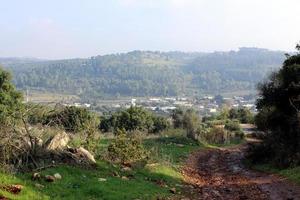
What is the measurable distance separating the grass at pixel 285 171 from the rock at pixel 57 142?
10890 millimetres

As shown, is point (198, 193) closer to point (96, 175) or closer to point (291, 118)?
point (96, 175)

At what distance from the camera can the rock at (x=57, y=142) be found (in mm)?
20364

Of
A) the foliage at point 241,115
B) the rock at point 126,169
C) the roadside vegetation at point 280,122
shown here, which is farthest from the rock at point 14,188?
the foliage at point 241,115

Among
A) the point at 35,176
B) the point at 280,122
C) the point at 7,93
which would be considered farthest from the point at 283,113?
the point at 7,93

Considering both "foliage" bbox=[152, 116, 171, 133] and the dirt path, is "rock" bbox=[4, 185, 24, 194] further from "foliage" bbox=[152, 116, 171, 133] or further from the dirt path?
"foliage" bbox=[152, 116, 171, 133]

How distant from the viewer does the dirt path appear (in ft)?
69.9

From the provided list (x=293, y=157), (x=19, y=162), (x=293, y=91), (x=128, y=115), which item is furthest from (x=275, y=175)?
(x=128, y=115)

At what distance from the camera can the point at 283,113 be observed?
3316cm

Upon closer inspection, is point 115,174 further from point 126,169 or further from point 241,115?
point 241,115

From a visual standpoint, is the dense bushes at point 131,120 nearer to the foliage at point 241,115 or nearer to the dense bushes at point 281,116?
the foliage at point 241,115

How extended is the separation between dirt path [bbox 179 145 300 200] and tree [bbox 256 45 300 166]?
6.71 ft

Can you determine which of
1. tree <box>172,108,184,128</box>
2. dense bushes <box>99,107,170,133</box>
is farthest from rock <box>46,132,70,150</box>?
tree <box>172,108,184,128</box>

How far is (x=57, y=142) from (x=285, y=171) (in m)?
13.4

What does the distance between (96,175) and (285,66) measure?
18.6 metres
